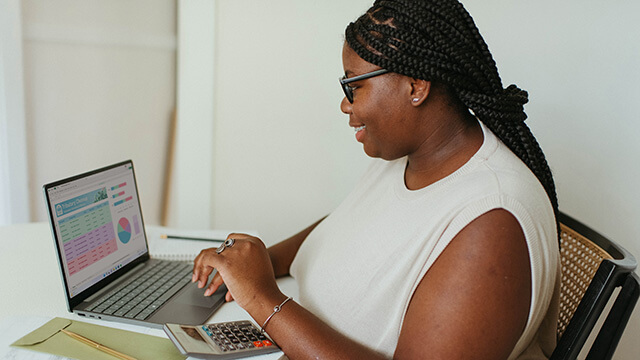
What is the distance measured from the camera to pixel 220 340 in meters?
0.98

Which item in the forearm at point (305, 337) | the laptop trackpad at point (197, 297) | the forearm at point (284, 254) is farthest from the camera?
the forearm at point (284, 254)

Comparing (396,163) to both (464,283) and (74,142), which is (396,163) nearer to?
(464,283)

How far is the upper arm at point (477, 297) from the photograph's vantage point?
0.84 metres

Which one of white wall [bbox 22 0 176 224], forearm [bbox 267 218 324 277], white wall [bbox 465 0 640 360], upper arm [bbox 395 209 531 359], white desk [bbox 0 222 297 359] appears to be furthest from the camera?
white wall [bbox 22 0 176 224]

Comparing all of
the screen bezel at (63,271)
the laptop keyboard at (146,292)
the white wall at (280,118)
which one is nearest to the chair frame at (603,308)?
the laptop keyboard at (146,292)

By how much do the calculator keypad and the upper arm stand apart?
26 centimetres

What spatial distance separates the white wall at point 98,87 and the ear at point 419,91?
1.47 meters

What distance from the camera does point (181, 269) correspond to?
1346mm

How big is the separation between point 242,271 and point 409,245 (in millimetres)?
323

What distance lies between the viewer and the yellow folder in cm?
93

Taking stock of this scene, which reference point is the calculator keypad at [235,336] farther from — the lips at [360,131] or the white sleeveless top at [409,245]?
the lips at [360,131]

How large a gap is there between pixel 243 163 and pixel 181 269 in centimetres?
93

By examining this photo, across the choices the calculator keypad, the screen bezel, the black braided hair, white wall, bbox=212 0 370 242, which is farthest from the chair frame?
white wall, bbox=212 0 370 242

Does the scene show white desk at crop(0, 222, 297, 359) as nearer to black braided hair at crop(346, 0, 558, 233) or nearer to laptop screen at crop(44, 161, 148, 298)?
laptop screen at crop(44, 161, 148, 298)
